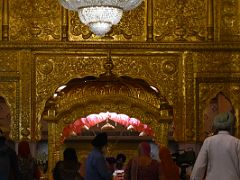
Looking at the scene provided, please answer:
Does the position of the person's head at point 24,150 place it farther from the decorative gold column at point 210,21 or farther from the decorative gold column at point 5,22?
the decorative gold column at point 210,21

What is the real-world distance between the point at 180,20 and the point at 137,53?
1012 millimetres

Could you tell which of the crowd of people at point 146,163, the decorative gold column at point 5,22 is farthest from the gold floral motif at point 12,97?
the crowd of people at point 146,163

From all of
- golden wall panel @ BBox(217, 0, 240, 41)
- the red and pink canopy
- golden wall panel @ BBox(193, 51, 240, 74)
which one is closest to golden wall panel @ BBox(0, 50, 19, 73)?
the red and pink canopy

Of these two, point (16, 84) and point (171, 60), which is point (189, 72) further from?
point (16, 84)

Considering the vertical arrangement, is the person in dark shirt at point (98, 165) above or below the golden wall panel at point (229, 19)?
below

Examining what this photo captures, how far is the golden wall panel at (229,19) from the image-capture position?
1734 centimetres

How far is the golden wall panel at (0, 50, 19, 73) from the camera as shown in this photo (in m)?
17.2

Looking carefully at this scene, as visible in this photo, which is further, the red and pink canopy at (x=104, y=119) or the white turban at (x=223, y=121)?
the red and pink canopy at (x=104, y=119)

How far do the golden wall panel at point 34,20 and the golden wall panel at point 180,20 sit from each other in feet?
6.09

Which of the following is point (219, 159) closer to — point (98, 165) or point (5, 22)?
point (98, 165)

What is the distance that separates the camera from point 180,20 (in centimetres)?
1742

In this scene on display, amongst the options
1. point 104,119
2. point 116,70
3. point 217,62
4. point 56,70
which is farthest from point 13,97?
point 217,62

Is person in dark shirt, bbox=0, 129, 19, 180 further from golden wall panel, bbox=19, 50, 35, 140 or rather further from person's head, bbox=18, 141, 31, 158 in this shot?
golden wall panel, bbox=19, 50, 35, 140

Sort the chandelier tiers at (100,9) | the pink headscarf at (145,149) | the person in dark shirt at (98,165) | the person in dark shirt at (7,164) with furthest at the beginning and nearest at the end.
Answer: the chandelier tiers at (100,9)
the pink headscarf at (145,149)
the person in dark shirt at (98,165)
the person in dark shirt at (7,164)
